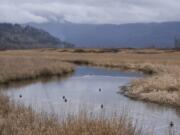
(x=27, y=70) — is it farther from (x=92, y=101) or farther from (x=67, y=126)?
(x=67, y=126)

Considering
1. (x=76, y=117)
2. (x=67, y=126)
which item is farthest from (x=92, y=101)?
(x=67, y=126)

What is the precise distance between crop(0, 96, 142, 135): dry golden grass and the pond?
3.75 ft

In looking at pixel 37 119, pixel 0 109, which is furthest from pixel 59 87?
pixel 37 119

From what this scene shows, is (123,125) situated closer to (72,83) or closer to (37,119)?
(37,119)

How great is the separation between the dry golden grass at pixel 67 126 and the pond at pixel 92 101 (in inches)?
45.0

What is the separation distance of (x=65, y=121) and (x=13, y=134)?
134cm

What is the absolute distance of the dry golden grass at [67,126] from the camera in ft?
37.1

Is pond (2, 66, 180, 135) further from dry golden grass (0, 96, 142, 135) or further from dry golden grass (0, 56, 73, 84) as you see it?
dry golden grass (0, 56, 73, 84)

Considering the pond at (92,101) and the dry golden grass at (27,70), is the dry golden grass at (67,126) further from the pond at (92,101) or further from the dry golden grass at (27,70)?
the dry golden grass at (27,70)

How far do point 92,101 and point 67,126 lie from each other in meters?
15.2

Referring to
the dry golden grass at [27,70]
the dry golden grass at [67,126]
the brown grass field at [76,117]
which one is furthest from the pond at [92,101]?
the dry golden grass at [27,70]

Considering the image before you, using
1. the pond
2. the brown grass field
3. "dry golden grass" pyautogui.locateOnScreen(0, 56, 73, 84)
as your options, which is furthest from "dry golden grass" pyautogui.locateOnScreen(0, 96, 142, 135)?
"dry golden grass" pyautogui.locateOnScreen(0, 56, 73, 84)

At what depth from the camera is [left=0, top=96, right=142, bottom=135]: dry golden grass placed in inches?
446

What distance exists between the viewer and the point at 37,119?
566 inches
